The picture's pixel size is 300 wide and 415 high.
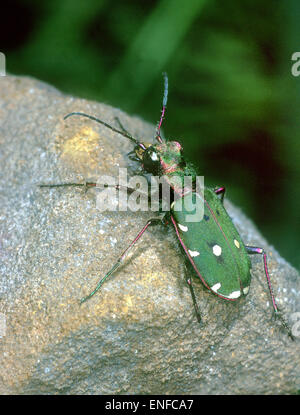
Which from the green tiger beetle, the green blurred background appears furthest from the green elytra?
the green blurred background

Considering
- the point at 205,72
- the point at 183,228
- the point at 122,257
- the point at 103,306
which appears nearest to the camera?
the point at 103,306

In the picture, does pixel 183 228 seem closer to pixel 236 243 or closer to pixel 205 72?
pixel 236 243

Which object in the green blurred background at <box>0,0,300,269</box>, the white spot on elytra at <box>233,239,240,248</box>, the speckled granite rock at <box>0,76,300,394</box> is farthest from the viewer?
the green blurred background at <box>0,0,300,269</box>

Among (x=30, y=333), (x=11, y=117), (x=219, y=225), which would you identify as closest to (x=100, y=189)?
(x=219, y=225)

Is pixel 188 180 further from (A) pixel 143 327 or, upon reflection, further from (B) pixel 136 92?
(B) pixel 136 92

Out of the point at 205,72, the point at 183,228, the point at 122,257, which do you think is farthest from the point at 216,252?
the point at 205,72

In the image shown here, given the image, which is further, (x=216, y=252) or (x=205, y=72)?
(x=205, y=72)

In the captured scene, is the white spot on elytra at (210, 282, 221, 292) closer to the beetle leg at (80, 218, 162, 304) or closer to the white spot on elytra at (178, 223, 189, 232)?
the white spot on elytra at (178, 223, 189, 232)
